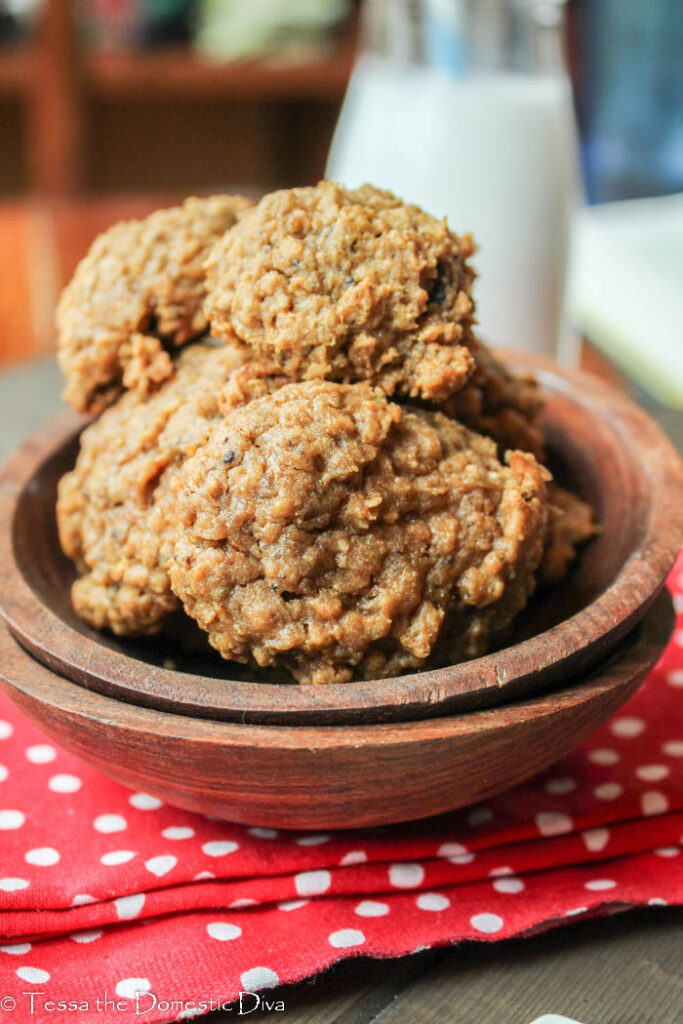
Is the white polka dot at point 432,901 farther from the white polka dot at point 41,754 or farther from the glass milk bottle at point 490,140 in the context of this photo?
the glass milk bottle at point 490,140

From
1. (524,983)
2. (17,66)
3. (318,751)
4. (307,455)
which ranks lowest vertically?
(524,983)

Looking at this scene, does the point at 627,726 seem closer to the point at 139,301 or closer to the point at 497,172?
the point at 139,301

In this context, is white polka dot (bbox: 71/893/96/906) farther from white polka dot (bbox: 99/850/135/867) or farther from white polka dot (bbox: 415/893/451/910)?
white polka dot (bbox: 415/893/451/910)

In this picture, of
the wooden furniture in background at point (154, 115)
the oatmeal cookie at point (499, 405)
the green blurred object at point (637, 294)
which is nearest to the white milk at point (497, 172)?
the green blurred object at point (637, 294)

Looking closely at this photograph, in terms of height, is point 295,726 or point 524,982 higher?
point 295,726

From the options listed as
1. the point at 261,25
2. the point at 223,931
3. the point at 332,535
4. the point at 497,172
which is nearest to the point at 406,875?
the point at 223,931

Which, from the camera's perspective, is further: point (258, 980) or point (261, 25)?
point (261, 25)

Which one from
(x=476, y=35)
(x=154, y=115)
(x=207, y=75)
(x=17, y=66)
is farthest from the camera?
(x=154, y=115)

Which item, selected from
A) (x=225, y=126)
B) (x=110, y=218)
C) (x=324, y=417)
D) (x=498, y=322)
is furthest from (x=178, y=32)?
(x=324, y=417)
